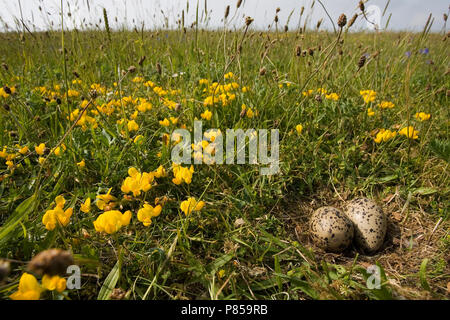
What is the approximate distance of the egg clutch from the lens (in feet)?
4.73

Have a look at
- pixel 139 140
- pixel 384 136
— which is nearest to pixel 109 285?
pixel 139 140

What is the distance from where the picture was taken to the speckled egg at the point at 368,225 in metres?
1.50

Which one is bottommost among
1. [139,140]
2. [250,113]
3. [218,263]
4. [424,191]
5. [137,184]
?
[218,263]

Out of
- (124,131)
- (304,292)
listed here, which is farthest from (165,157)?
(304,292)

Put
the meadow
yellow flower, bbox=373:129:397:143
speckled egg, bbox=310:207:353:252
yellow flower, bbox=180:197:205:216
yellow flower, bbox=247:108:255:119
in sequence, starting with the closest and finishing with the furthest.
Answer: the meadow < yellow flower, bbox=180:197:205:216 < speckled egg, bbox=310:207:353:252 < yellow flower, bbox=373:129:397:143 < yellow flower, bbox=247:108:255:119

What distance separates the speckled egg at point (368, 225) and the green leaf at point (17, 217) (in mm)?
1755

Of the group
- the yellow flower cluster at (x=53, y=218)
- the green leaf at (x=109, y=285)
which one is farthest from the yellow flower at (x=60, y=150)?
the green leaf at (x=109, y=285)

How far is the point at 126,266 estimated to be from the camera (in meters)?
1.22

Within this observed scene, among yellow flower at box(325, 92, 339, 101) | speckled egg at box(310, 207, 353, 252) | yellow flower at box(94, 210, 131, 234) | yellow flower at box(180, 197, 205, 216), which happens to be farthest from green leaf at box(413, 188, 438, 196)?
yellow flower at box(94, 210, 131, 234)

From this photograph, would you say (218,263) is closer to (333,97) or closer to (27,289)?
(27,289)

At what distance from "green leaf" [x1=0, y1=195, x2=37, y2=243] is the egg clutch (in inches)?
59.0

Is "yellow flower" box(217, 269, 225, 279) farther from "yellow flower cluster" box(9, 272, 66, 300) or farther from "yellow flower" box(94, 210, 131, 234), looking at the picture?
"yellow flower cluster" box(9, 272, 66, 300)

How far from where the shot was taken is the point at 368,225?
151 cm

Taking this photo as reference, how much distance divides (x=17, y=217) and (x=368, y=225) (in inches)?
73.2
